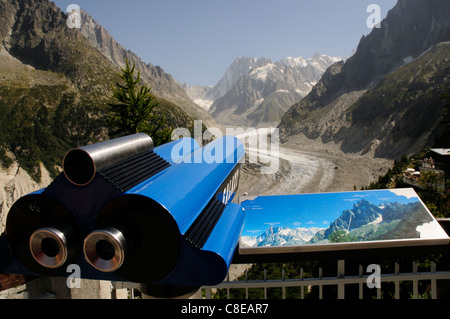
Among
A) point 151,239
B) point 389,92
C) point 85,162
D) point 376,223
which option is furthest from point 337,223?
point 389,92

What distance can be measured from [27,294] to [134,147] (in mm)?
2356

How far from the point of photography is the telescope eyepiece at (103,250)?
3256 millimetres

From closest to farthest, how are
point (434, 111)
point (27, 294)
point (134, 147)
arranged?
point (27, 294) → point (134, 147) → point (434, 111)

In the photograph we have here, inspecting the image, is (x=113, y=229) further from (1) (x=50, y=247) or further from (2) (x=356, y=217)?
(2) (x=356, y=217)

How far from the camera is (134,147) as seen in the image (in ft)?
15.6

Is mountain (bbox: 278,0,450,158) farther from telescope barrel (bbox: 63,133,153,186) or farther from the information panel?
telescope barrel (bbox: 63,133,153,186)

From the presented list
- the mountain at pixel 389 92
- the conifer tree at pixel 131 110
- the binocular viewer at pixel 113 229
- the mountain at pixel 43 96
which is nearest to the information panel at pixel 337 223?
the binocular viewer at pixel 113 229

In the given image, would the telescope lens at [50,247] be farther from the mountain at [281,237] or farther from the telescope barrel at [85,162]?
the mountain at [281,237]

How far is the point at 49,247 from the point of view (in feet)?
12.3

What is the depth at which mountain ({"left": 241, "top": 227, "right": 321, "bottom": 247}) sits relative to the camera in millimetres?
5090

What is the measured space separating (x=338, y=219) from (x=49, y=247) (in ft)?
14.9

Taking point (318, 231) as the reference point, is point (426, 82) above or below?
above

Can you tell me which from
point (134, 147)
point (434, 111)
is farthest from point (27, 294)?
point (434, 111)
